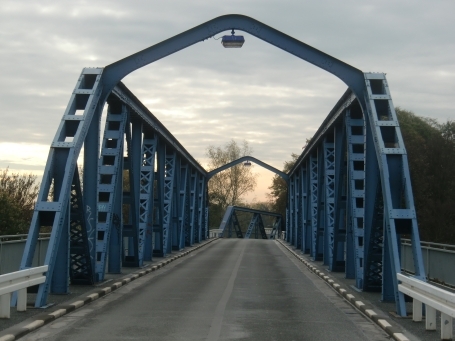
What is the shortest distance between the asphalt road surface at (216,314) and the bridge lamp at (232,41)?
6.15 m

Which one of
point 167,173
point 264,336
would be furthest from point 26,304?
point 167,173

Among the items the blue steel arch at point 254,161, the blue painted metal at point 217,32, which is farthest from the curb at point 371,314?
the blue steel arch at point 254,161

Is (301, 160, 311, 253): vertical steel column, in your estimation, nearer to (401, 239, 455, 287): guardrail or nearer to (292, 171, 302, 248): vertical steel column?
(292, 171, 302, 248): vertical steel column

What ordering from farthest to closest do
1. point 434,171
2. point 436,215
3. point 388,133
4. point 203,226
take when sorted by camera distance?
point 203,226 < point 434,171 < point 436,215 < point 388,133

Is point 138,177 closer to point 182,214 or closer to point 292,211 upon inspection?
point 182,214

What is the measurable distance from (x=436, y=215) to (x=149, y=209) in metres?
22.6

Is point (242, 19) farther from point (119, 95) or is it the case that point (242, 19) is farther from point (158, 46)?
point (119, 95)

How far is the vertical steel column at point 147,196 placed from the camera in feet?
94.5

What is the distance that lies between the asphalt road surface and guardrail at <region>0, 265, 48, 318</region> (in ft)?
2.69

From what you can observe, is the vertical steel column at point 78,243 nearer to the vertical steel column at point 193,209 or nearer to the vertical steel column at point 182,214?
the vertical steel column at point 182,214

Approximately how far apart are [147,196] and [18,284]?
16.1 meters

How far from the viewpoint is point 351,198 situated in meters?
19.5

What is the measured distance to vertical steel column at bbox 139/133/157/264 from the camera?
28797 millimetres

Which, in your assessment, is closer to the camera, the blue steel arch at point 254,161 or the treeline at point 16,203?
the treeline at point 16,203
